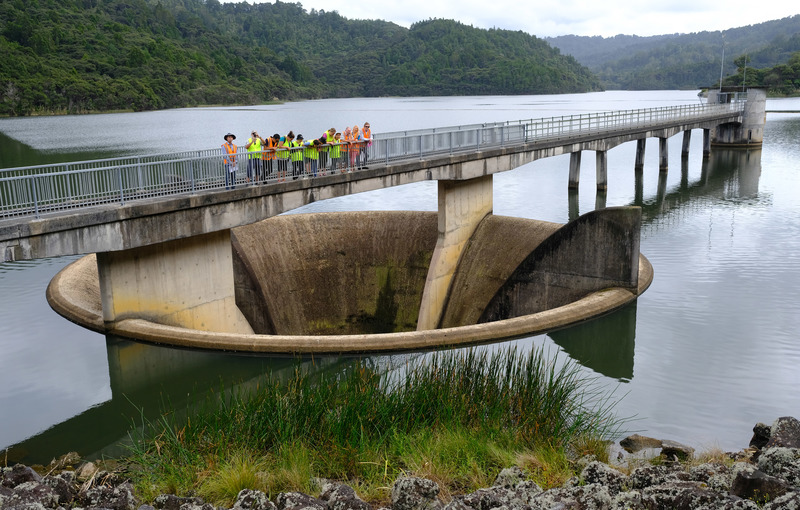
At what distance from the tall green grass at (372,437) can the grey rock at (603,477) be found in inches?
17.4

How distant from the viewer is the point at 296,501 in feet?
23.4

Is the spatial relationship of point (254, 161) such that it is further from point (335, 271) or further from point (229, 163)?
point (335, 271)

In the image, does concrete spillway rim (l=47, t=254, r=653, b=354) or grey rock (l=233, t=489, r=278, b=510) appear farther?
concrete spillway rim (l=47, t=254, r=653, b=354)

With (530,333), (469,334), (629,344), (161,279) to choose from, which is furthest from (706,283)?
(161,279)

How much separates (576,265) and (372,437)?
12361mm

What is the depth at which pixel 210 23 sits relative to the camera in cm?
19000

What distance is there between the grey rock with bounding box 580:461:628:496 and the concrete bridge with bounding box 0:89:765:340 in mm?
10099

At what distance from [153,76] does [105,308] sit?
93674 mm

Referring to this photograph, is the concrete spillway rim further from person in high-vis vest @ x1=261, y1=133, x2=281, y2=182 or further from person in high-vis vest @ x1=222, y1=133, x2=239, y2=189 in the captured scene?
person in high-vis vest @ x1=261, y1=133, x2=281, y2=182

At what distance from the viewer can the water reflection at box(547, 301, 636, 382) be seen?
55.2 feet

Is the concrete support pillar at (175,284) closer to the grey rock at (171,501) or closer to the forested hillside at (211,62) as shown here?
the grey rock at (171,501)

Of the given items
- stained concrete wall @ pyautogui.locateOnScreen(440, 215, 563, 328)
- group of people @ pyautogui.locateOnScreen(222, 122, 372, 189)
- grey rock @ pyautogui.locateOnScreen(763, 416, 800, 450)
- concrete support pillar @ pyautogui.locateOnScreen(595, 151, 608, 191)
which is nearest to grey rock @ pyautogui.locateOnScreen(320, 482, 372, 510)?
grey rock @ pyautogui.locateOnScreen(763, 416, 800, 450)

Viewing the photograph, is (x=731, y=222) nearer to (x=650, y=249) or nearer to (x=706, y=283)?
(x=650, y=249)

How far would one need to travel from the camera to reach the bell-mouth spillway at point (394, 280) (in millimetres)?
15820
